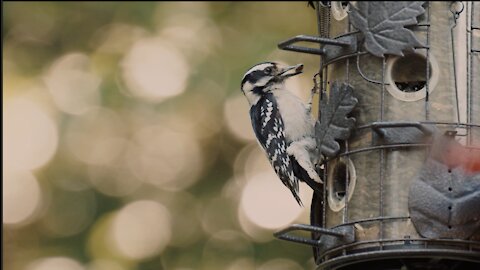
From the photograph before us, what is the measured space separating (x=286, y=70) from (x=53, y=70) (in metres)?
4.74

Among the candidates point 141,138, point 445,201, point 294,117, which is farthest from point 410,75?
point 141,138

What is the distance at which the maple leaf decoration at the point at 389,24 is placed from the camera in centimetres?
1012

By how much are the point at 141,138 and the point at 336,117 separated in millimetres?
6217

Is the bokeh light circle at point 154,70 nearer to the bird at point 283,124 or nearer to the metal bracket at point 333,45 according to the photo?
the bird at point 283,124

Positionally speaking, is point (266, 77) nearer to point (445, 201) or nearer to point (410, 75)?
point (410, 75)

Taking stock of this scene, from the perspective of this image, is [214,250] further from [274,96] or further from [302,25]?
[274,96]

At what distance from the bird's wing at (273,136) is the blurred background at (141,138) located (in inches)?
145

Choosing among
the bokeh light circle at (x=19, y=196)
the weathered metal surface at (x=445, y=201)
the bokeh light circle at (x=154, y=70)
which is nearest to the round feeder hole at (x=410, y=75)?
the weathered metal surface at (x=445, y=201)

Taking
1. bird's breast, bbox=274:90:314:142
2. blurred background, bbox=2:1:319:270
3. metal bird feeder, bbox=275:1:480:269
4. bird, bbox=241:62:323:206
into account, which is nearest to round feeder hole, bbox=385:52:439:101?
metal bird feeder, bbox=275:1:480:269

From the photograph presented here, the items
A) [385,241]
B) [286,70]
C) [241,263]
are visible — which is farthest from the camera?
[241,263]

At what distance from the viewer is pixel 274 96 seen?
11.7 metres

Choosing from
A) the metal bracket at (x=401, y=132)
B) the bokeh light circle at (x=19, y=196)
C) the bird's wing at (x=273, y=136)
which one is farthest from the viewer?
the bokeh light circle at (x=19, y=196)

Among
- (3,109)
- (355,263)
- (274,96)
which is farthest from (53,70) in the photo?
(355,263)

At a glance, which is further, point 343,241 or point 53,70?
point 53,70
